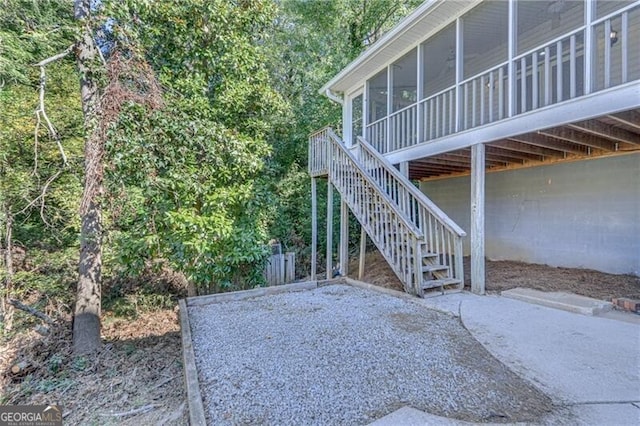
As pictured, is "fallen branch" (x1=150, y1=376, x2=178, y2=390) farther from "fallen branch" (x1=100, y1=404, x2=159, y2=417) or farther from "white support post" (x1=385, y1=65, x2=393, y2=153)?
"white support post" (x1=385, y1=65, x2=393, y2=153)

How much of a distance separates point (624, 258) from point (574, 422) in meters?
4.71

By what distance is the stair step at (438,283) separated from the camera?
197 inches

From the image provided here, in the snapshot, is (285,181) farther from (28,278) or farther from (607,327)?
(607,327)

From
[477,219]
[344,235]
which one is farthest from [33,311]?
[477,219]

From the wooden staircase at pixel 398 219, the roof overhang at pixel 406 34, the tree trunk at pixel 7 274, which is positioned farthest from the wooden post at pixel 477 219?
the tree trunk at pixel 7 274

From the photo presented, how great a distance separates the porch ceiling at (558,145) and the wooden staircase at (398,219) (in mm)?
1127

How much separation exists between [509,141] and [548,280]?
7.76 feet

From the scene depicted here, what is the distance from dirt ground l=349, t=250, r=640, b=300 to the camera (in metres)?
4.87

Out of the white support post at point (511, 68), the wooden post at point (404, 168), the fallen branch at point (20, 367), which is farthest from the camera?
the wooden post at point (404, 168)

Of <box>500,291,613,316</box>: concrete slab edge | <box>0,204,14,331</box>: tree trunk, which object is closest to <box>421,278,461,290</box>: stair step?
<box>500,291,613,316</box>: concrete slab edge

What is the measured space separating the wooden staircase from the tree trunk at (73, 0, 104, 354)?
4228 mm

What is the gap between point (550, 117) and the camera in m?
4.29

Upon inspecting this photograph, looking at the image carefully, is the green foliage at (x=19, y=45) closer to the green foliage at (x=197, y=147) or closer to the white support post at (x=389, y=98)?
the green foliage at (x=197, y=147)

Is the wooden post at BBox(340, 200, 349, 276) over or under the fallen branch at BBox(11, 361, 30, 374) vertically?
over
